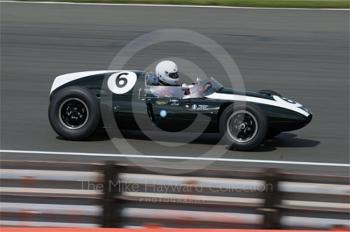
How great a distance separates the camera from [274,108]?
364 inches

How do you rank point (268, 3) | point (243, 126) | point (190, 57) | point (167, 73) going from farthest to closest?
point (268, 3) < point (190, 57) < point (167, 73) < point (243, 126)

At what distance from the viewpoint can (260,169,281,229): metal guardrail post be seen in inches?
234

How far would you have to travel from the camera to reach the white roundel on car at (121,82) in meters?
9.59

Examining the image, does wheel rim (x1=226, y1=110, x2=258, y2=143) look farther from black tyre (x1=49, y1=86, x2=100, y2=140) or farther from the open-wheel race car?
black tyre (x1=49, y1=86, x2=100, y2=140)

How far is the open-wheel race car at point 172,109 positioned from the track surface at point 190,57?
26 cm

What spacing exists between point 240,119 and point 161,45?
6.49 metres

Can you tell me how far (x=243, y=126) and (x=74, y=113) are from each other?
218cm

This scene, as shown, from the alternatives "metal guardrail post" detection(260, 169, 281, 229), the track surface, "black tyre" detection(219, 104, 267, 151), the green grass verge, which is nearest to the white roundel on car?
the track surface

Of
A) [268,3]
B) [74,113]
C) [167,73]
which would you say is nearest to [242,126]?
[167,73]

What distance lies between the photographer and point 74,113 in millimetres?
9719

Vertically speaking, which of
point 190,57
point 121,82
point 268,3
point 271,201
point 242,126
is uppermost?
point 268,3

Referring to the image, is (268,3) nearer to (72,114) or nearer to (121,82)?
(121,82)

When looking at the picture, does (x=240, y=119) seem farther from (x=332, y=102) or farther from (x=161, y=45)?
(x=161, y=45)

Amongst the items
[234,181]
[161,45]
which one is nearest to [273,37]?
[161,45]
